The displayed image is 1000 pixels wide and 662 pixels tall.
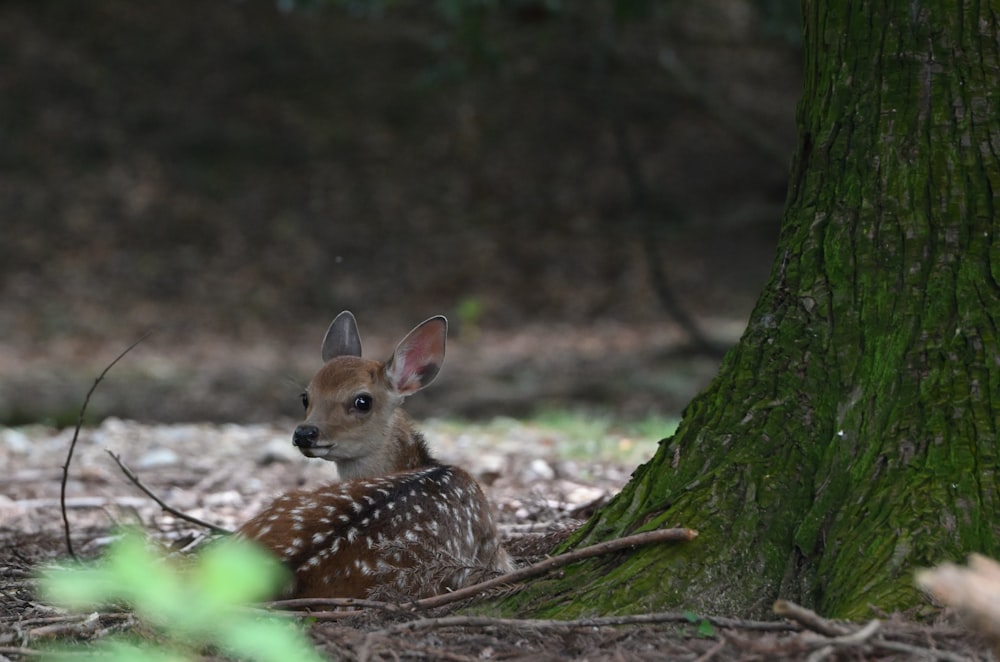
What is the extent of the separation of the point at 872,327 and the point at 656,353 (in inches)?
368

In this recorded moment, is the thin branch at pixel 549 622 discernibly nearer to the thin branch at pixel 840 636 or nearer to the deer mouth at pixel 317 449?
the thin branch at pixel 840 636

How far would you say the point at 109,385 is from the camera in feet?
37.6

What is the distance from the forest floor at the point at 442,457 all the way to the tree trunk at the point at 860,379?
20 centimetres

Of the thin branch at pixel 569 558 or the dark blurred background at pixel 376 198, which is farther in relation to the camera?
the dark blurred background at pixel 376 198

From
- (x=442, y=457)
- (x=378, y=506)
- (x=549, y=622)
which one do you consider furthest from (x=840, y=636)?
(x=442, y=457)

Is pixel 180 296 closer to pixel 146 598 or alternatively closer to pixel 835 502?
pixel 835 502

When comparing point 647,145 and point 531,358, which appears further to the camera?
point 647,145

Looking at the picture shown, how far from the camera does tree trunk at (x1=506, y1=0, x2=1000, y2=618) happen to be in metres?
3.24

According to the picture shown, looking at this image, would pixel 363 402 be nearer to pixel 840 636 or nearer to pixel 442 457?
pixel 442 457

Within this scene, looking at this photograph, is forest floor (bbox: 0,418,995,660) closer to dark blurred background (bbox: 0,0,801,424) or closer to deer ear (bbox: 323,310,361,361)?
deer ear (bbox: 323,310,361,361)

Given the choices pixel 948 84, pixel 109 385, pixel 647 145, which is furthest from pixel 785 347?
pixel 647 145

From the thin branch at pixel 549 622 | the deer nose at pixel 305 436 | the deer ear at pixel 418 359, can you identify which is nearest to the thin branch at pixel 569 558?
the thin branch at pixel 549 622

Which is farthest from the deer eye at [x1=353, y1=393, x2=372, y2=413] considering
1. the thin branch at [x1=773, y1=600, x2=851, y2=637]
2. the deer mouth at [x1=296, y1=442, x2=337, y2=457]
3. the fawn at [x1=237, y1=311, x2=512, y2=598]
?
the thin branch at [x1=773, y1=600, x2=851, y2=637]

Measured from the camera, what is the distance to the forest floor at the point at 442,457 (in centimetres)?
295
